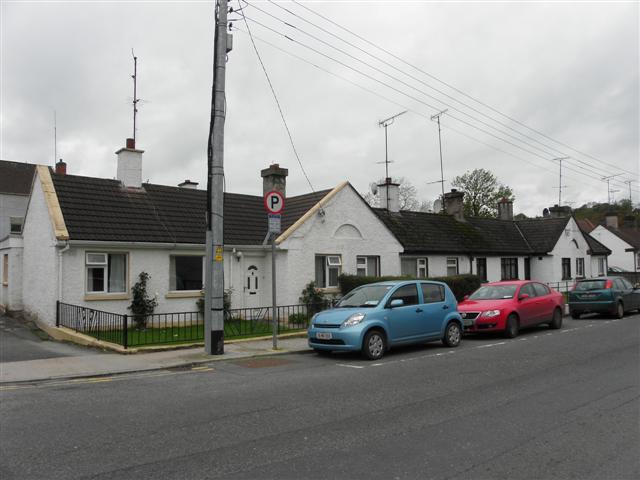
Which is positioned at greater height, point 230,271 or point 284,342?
point 230,271

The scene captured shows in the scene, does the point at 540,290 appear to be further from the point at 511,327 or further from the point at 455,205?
the point at 455,205

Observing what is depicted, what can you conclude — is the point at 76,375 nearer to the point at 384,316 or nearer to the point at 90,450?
the point at 90,450

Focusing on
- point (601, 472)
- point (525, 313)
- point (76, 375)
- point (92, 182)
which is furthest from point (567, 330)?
point (92, 182)

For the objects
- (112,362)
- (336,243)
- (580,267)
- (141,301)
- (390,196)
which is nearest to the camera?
(112,362)

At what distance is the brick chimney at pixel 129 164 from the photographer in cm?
1866

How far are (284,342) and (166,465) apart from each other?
890 centimetres

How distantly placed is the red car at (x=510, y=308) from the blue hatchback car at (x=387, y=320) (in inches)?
64.7

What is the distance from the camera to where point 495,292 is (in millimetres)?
16016

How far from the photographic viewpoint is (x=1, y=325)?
16781mm

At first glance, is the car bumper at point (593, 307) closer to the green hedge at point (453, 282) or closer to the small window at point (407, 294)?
the green hedge at point (453, 282)

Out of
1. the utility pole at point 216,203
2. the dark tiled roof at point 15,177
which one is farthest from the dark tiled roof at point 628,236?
the dark tiled roof at point 15,177

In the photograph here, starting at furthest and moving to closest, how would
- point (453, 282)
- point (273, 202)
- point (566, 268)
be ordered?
point (566, 268) → point (453, 282) → point (273, 202)

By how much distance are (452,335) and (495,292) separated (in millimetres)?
3659

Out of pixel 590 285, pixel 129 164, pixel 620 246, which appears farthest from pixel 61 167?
pixel 620 246
